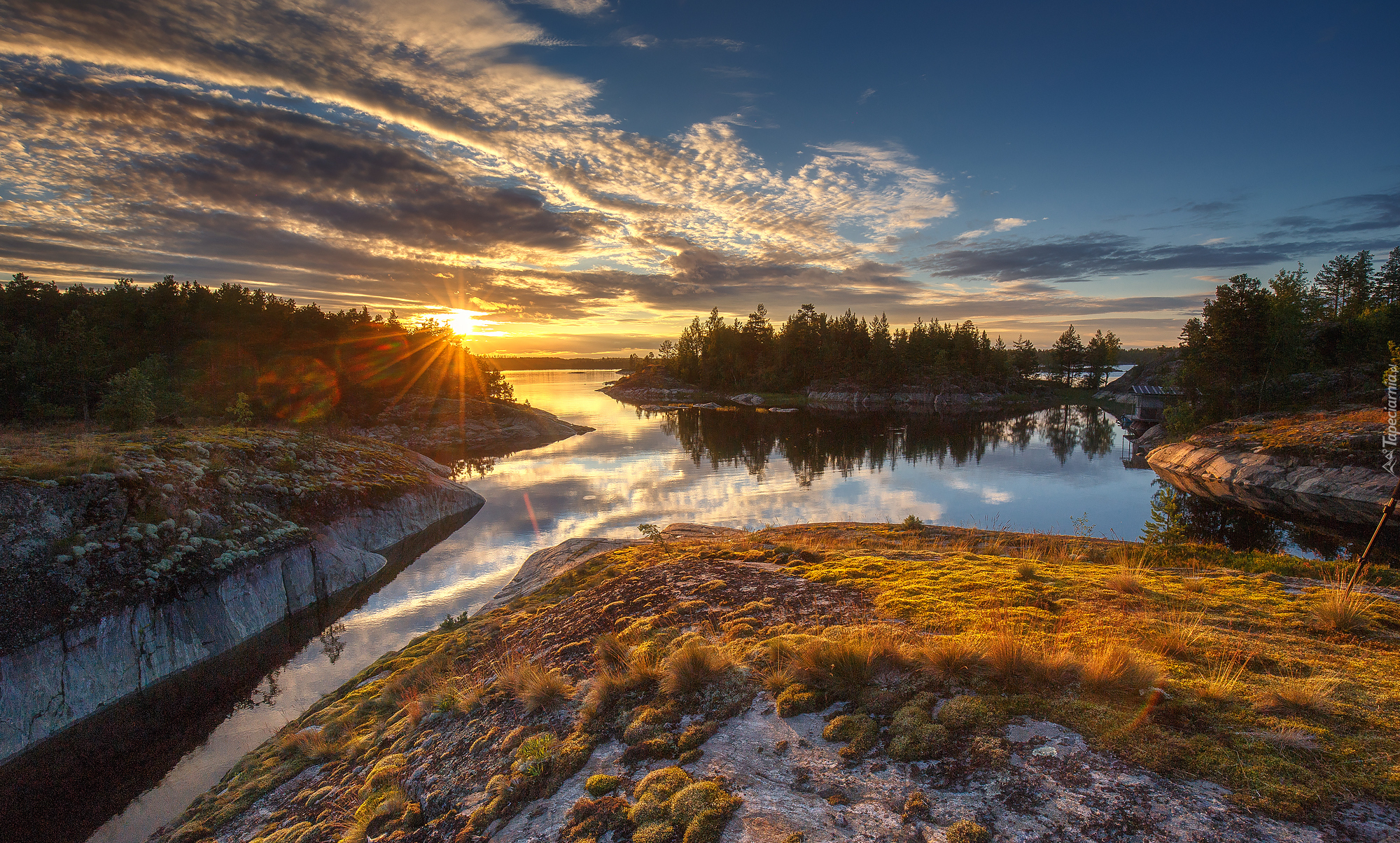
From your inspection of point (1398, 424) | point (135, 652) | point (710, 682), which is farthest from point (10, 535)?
point (1398, 424)

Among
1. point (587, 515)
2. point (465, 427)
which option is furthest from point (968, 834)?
point (465, 427)

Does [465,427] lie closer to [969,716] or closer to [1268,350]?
[969,716]

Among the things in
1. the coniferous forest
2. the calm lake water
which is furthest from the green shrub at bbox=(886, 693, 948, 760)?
the coniferous forest

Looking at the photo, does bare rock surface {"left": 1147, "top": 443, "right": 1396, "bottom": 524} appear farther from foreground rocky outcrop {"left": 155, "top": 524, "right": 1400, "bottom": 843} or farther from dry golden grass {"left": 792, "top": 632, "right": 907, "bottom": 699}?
dry golden grass {"left": 792, "top": 632, "right": 907, "bottom": 699}

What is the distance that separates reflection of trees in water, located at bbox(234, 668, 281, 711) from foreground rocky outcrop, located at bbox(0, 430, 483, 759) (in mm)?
2431

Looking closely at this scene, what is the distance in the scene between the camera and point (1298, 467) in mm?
39438

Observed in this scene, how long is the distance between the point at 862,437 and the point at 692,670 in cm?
7210

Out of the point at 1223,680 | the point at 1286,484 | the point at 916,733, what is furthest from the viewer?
the point at 1286,484

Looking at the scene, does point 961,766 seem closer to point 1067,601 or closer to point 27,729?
point 1067,601

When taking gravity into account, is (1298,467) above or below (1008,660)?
below

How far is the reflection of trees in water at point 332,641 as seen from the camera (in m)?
18.0

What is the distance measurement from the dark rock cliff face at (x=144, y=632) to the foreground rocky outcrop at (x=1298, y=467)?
5471 centimetres

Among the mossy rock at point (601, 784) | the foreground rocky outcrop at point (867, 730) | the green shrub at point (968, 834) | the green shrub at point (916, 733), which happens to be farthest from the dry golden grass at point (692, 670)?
the green shrub at point (968, 834)

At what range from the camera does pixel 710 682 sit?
8.18m
